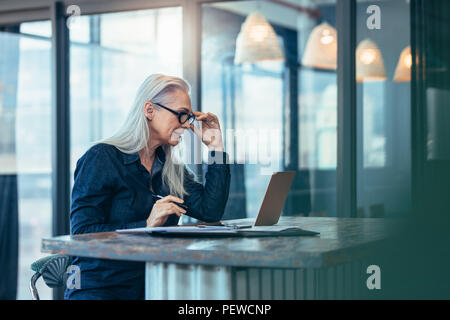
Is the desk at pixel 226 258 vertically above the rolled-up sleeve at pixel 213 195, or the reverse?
the rolled-up sleeve at pixel 213 195

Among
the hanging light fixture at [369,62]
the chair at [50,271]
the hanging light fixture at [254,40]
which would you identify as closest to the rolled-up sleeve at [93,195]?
the chair at [50,271]

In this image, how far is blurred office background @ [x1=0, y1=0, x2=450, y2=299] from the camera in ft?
11.6

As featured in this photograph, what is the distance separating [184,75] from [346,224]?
1842 millimetres

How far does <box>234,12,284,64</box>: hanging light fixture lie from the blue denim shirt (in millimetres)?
2333

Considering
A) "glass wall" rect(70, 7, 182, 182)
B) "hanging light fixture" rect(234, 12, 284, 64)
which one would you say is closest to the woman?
"glass wall" rect(70, 7, 182, 182)

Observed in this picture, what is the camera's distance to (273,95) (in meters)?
7.09

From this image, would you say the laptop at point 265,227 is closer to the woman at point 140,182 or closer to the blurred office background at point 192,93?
the woman at point 140,182

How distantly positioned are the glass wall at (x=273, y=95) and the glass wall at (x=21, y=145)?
135 centimetres

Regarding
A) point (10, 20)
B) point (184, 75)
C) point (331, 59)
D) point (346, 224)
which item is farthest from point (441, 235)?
point (331, 59)

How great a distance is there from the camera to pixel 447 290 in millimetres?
1304

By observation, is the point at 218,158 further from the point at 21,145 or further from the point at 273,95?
the point at 273,95

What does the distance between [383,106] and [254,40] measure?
1.33 metres

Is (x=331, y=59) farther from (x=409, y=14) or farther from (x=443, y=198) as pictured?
(x=443, y=198)

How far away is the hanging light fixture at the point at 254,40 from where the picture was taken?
486 centimetres
